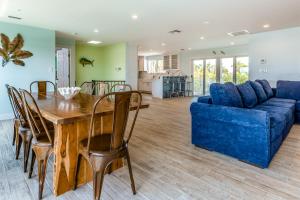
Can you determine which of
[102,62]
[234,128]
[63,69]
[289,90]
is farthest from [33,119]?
[102,62]

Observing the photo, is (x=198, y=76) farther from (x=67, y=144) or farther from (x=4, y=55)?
(x=67, y=144)

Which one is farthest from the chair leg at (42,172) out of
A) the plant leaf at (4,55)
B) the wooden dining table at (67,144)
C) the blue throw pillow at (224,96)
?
the plant leaf at (4,55)

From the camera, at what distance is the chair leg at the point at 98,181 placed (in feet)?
5.27

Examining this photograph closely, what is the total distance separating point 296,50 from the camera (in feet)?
18.8

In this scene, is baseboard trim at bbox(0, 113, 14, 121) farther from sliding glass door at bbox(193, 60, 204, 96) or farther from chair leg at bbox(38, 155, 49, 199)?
sliding glass door at bbox(193, 60, 204, 96)

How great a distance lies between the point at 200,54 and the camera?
34.4 ft

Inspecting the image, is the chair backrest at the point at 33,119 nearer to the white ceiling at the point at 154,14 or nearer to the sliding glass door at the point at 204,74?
the white ceiling at the point at 154,14

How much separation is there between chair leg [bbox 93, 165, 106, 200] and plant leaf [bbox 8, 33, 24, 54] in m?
4.85

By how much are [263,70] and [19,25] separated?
7258mm

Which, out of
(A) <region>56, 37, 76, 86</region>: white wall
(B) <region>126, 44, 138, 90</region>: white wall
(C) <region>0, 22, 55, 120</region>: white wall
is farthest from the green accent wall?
(C) <region>0, 22, 55, 120</region>: white wall

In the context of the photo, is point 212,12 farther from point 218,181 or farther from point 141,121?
point 218,181

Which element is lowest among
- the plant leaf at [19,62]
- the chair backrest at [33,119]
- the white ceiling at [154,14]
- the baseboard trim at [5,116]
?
the baseboard trim at [5,116]

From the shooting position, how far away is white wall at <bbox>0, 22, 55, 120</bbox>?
16.5 ft

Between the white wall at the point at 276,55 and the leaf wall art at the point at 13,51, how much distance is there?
6.87 m
